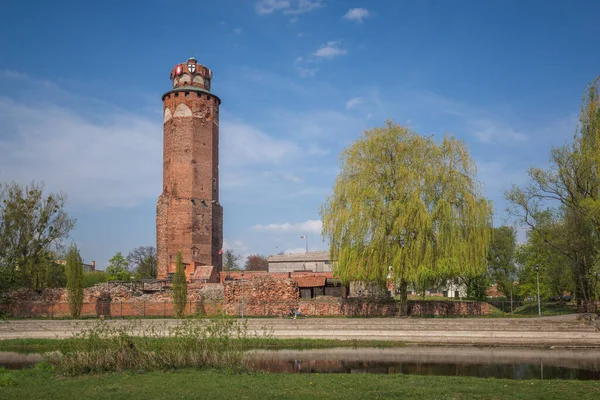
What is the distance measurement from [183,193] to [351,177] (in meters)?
26.6

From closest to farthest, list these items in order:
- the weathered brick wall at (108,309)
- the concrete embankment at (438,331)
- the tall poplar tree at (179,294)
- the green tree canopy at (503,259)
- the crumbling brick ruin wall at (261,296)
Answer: the concrete embankment at (438,331) → the crumbling brick ruin wall at (261,296) → the tall poplar tree at (179,294) → the weathered brick wall at (108,309) → the green tree canopy at (503,259)

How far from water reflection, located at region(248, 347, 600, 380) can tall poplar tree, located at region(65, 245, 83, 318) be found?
66.6 ft

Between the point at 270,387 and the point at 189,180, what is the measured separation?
4282 centimetres

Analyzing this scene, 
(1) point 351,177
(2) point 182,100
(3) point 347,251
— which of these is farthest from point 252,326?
(2) point 182,100

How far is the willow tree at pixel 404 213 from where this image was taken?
27922mm

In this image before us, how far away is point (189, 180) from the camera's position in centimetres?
Result: 5209

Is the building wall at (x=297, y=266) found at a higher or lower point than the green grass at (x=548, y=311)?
higher

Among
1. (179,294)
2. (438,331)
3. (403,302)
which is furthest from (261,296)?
(438,331)

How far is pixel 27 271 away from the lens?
39656mm

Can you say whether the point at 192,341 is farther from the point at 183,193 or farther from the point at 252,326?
the point at 183,193

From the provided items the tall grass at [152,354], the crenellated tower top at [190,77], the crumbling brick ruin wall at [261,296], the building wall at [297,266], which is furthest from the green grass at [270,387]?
the building wall at [297,266]

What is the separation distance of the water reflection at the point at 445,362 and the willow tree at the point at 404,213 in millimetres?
8099

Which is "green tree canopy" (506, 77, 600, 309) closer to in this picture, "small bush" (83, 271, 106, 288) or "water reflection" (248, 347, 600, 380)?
"water reflection" (248, 347, 600, 380)

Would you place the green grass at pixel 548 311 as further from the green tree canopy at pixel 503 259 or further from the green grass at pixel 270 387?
the green grass at pixel 270 387
